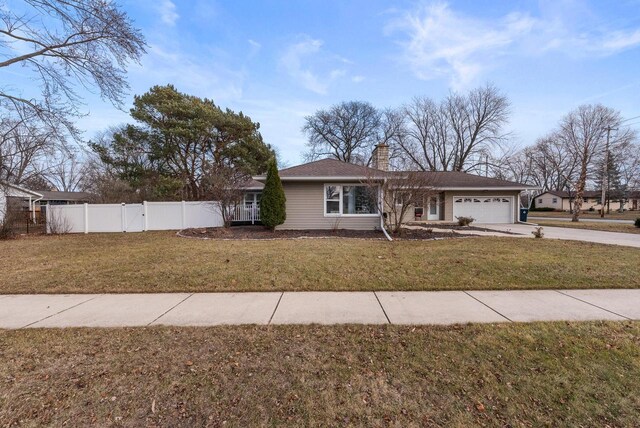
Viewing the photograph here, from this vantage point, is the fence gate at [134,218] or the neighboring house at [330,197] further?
the fence gate at [134,218]

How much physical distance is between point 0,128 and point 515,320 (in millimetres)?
18148

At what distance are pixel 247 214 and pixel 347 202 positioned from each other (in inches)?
256

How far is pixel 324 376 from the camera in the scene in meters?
2.54

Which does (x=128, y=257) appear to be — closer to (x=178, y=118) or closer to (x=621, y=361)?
(x=621, y=361)

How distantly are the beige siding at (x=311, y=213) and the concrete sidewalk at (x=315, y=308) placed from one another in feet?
27.1

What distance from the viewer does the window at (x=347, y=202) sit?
13.2 metres

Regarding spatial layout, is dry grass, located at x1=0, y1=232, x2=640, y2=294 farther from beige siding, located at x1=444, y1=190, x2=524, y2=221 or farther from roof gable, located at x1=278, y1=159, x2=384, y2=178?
beige siding, located at x1=444, y1=190, x2=524, y2=221

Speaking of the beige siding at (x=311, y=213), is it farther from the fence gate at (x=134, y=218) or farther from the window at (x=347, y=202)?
the fence gate at (x=134, y=218)

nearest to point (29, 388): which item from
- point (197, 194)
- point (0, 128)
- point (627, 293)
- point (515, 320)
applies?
point (515, 320)

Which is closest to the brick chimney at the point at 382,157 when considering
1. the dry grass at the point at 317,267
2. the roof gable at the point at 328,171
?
the roof gable at the point at 328,171

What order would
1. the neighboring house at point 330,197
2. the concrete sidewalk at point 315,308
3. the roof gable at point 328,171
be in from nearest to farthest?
the concrete sidewalk at point 315,308 < the roof gable at point 328,171 < the neighboring house at point 330,197

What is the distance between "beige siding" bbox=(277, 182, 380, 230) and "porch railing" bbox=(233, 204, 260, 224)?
391cm

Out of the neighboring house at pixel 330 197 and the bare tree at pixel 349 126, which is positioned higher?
the bare tree at pixel 349 126

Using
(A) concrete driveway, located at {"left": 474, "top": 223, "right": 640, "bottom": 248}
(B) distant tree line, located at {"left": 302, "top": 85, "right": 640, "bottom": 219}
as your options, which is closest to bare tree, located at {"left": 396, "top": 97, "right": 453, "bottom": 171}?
(B) distant tree line, located at {"left": 302, "top": 85, "right": 640, "bottom": 219}
